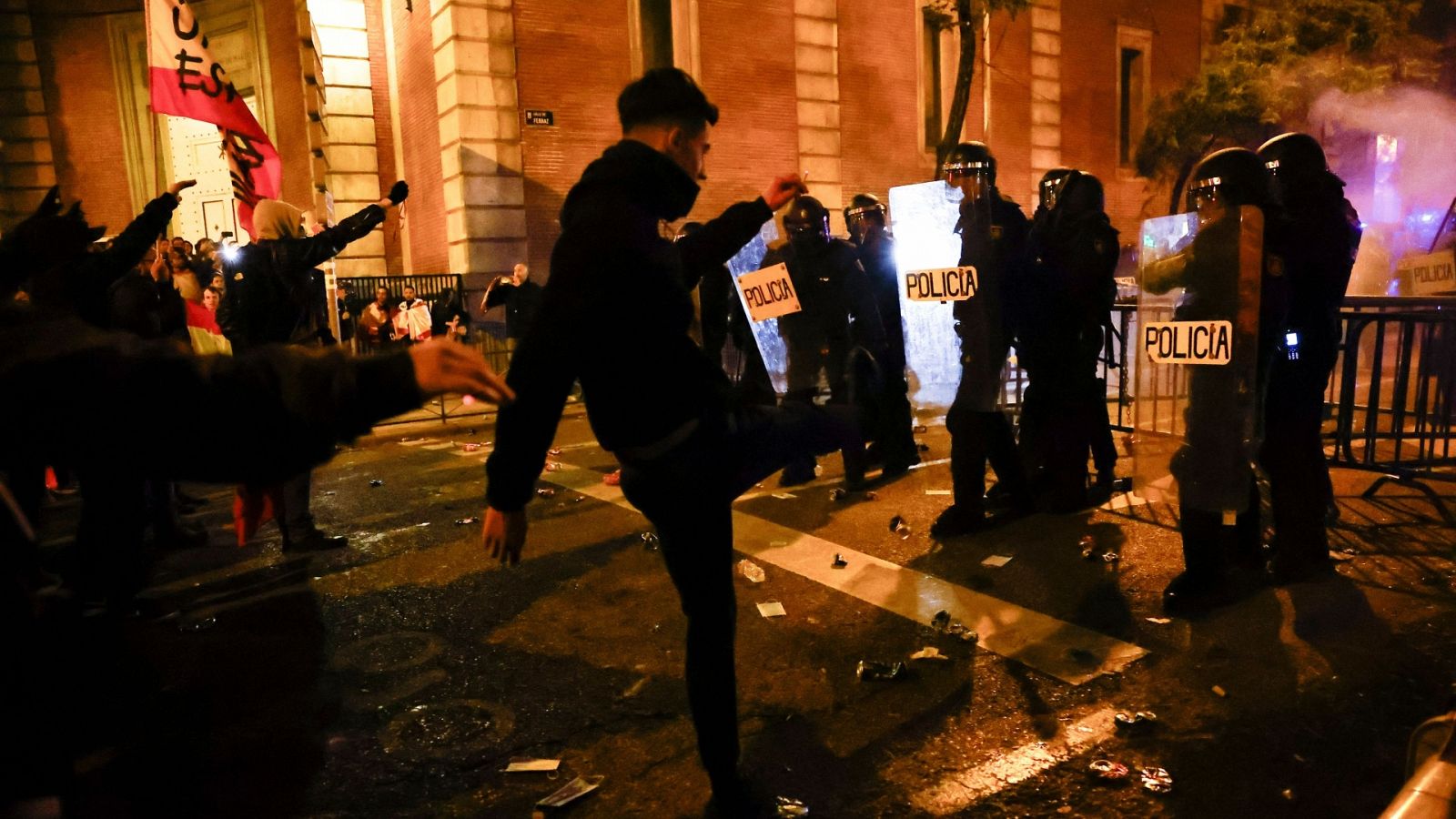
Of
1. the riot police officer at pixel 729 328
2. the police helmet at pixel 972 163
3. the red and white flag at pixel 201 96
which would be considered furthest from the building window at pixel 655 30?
the police helmet at pixel 972 163

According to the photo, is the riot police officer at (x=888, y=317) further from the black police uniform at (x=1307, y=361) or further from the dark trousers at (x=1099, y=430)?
the black police uniform at (x=1307, y=361)

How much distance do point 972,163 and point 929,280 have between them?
2.41ft

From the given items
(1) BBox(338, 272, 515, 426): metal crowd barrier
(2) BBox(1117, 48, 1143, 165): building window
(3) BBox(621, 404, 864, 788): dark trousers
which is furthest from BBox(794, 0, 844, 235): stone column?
(3) BBox(621, 404, 864, 788): dark trousers

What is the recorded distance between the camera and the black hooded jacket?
2.34 m

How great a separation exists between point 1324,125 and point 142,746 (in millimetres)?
27199

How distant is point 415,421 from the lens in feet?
39.1

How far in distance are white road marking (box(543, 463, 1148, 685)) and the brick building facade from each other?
11239 mm

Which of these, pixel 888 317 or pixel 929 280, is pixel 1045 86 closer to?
pixel 888 317

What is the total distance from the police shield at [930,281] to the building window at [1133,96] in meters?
19.7

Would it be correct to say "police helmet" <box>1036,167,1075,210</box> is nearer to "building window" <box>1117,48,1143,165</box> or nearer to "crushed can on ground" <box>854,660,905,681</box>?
"crushed can on ground" <box>854,660,905,681</box>

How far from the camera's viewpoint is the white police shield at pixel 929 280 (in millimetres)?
5574

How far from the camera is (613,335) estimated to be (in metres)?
2.39

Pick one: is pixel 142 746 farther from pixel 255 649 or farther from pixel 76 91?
pixel 76 91

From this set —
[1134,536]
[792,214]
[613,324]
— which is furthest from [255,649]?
[1134,536]
